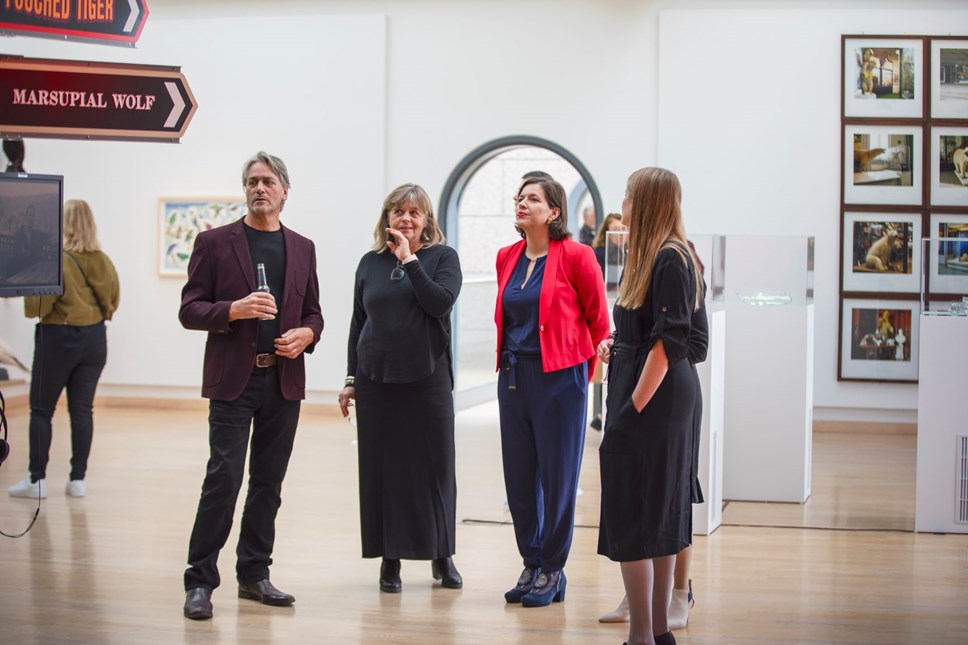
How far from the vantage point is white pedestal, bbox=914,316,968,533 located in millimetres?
6043

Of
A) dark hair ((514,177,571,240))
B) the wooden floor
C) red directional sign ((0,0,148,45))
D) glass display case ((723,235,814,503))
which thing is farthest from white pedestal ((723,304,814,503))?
red directional sign ((0,0,148,45))

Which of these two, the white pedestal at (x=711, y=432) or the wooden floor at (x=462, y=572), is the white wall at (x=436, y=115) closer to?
the wooden floor at (x=462, y=572)

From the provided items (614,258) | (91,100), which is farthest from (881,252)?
(91,100)

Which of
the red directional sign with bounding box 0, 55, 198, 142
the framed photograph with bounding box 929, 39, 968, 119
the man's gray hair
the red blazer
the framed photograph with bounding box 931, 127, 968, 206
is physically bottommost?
the red blazer

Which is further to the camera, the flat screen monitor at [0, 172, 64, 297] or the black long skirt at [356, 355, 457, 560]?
the black long skirt at [356, 355, 457, 560]

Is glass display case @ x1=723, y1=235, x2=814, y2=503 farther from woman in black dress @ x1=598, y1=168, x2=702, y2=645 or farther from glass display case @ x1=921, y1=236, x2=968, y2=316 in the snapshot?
woman in black dress @ x1=598, y1=168, x2=702, y2=645

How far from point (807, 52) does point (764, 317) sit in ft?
13.3

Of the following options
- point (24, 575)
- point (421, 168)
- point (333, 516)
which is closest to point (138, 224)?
point (421, 168)

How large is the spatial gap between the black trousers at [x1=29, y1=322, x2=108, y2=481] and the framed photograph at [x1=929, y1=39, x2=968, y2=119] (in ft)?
22.9

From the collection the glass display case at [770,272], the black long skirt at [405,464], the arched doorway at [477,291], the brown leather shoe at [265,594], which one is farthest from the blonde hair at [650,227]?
the arched doorway at [477,291]

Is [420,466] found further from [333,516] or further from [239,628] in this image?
[333,516]

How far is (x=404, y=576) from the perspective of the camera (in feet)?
17.0

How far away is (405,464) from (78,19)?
206cm

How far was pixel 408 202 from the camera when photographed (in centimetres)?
471
